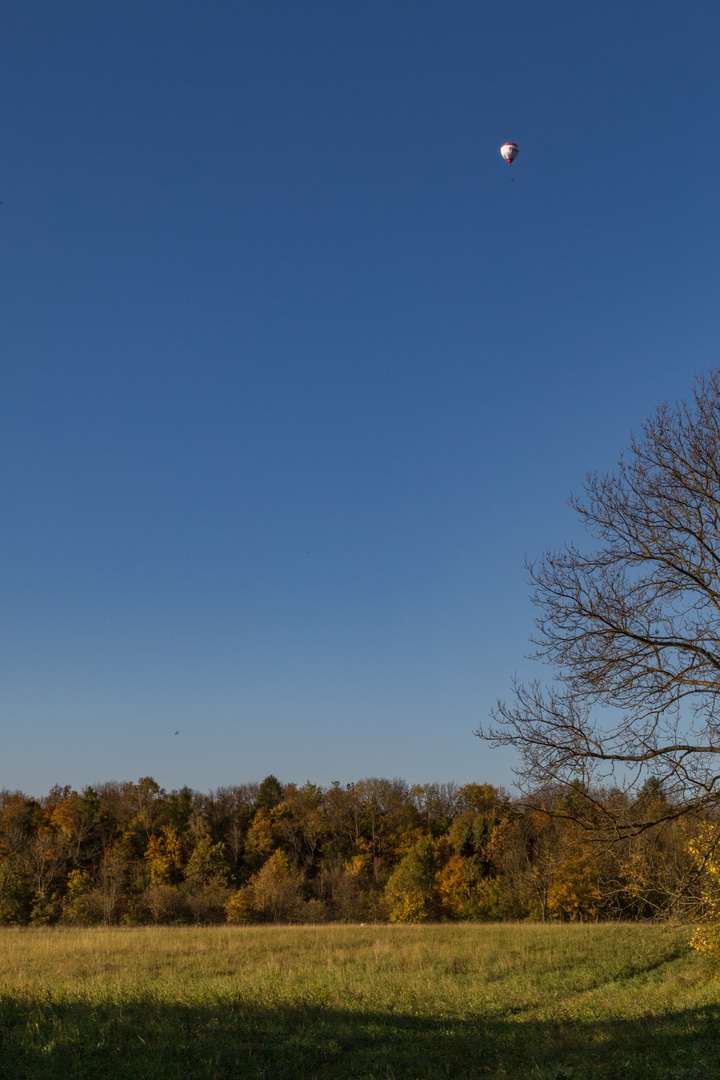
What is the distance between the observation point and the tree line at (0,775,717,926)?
5028 cm

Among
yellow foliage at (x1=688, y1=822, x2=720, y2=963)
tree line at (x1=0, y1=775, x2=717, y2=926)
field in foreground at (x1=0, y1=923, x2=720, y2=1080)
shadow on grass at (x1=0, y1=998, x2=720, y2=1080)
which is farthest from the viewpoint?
tree line at (x1=0, y1=775, x2=717, y2=926)

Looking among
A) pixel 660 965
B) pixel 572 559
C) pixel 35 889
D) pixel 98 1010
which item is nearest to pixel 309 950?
pixel 660 965

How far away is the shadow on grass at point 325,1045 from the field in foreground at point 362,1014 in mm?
32

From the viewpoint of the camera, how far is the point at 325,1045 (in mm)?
10023

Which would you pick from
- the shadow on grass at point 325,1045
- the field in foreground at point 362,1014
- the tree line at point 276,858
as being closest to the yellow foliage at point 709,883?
the field in foreground at point 362,1014

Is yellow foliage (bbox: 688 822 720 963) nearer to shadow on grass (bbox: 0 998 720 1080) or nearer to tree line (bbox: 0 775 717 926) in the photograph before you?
shadow on grass (bbox: 0 998 720 1080)

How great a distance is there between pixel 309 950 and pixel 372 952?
88.2 inches

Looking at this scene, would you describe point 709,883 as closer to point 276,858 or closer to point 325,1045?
point 325,1045

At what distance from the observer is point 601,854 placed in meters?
12.3

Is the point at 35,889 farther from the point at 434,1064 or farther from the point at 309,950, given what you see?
the point at 434,1064

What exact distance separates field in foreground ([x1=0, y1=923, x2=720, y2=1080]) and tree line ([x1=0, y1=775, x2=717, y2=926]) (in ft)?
51.6

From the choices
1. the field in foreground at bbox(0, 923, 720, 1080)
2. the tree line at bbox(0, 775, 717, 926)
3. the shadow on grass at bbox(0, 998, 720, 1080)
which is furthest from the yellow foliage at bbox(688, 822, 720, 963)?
the tree line at bbox(0, 775, 717, 926)

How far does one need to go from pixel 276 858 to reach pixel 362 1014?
49140 mm

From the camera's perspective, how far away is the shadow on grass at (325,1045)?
8.73 m
